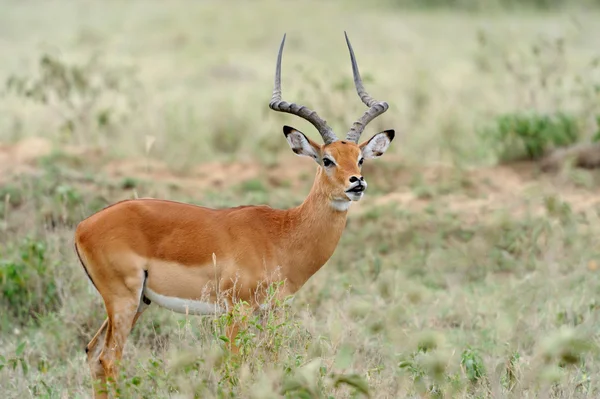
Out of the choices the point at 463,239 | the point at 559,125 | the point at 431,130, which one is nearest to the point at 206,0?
the point at 431,130

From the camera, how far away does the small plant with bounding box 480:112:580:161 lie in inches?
467

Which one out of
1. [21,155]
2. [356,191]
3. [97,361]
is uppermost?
[356,191]

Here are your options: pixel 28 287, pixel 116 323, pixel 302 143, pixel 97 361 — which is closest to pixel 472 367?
pixel 302 143

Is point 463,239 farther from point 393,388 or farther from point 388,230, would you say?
point 393,388

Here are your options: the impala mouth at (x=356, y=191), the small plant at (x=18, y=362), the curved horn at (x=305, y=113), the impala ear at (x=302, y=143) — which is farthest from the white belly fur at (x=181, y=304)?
the curved horn at (x=305, y=113)

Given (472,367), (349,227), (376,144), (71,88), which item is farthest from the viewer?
(71,88)

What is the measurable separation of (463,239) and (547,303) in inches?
80.6

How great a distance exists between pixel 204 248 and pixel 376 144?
1.51 metres

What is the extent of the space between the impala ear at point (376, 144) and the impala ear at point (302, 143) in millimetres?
364

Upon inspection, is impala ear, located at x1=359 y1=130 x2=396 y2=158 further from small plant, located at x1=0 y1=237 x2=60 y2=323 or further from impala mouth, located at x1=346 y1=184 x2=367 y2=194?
small plant, located at x1=0 y1=237 x2=60 y2=323

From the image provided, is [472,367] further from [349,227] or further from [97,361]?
[349,227]

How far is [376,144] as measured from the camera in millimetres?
6820

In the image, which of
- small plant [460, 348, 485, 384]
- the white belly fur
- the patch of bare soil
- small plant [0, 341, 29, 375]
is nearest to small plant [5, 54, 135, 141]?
the patch of bare soil

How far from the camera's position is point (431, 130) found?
14.4 m
